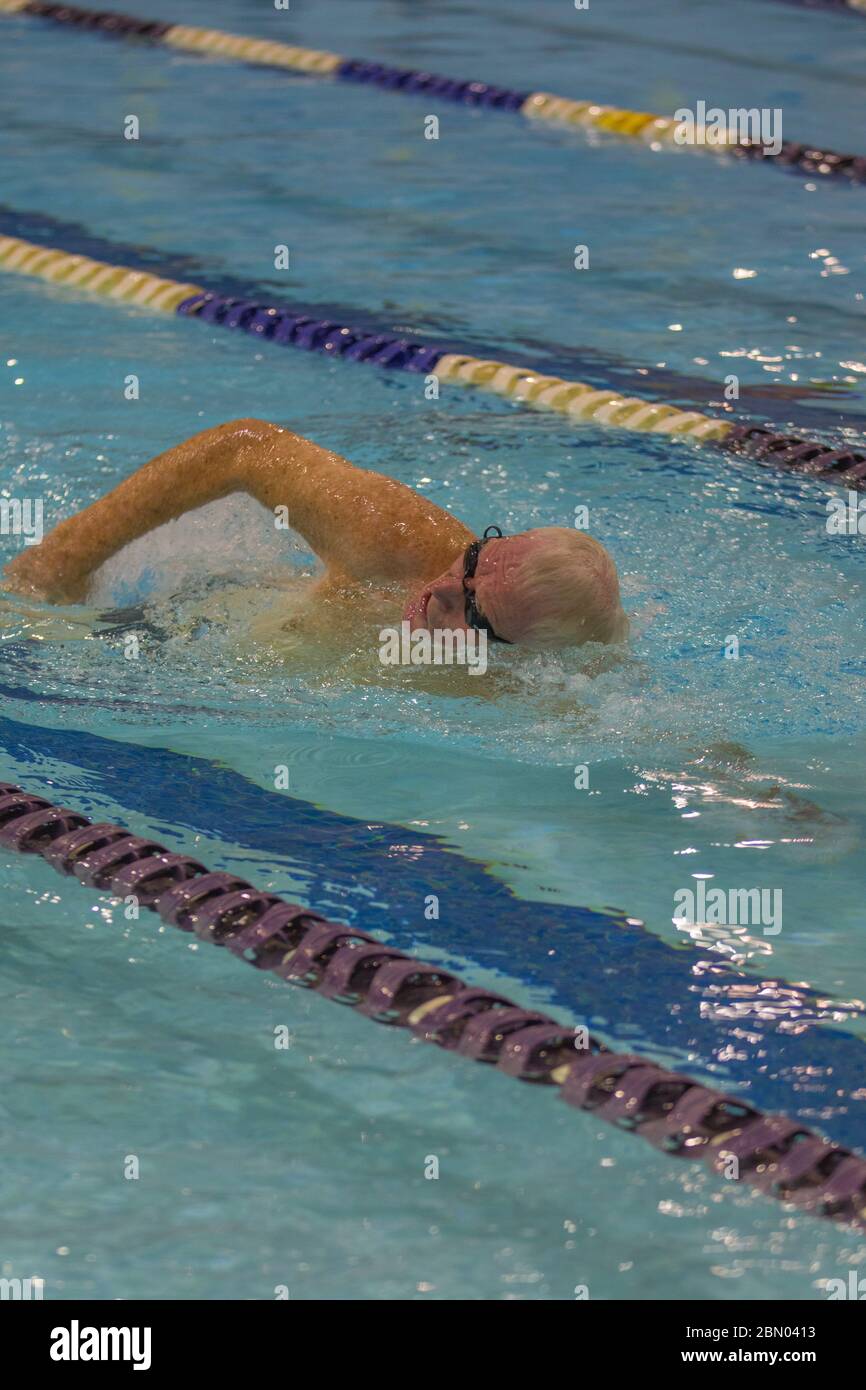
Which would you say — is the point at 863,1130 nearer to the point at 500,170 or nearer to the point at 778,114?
the point at 500,170

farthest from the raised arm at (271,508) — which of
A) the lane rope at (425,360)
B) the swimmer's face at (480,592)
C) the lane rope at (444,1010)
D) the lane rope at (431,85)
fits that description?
the lane rope at (431,85)

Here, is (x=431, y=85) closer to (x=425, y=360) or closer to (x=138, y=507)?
(x=425, y=360)

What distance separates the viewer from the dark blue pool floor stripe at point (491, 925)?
2715 millimetres

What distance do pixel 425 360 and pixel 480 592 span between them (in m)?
3.06

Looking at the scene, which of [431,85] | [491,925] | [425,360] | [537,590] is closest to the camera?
[491,925]

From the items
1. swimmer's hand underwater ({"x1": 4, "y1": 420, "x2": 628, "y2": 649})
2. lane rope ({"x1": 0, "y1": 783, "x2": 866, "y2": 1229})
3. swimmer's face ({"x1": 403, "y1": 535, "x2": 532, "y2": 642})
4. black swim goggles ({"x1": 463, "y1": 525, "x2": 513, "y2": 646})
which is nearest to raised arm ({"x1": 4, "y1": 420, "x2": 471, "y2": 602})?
swimmer's hand underwater ({"x1": 4, "y1": 420, "x2": 628, "y2": 649})

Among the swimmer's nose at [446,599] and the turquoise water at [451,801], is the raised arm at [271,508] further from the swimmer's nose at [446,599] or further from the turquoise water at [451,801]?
the swimmer's nose at [446,599]

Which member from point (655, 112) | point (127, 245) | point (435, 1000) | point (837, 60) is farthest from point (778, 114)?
point (435, 1000)

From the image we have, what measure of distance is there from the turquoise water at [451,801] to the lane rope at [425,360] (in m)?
0.12

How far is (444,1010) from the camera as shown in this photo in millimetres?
2809

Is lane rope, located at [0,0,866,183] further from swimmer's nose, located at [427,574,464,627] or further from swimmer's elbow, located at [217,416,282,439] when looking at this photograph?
swimmer's nose, located at [427,574,464,627]

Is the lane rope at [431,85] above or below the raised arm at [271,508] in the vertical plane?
above

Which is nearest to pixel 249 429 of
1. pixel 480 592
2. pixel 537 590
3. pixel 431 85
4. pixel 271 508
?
pixel 271 508

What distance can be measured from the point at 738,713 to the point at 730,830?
0.51 m
